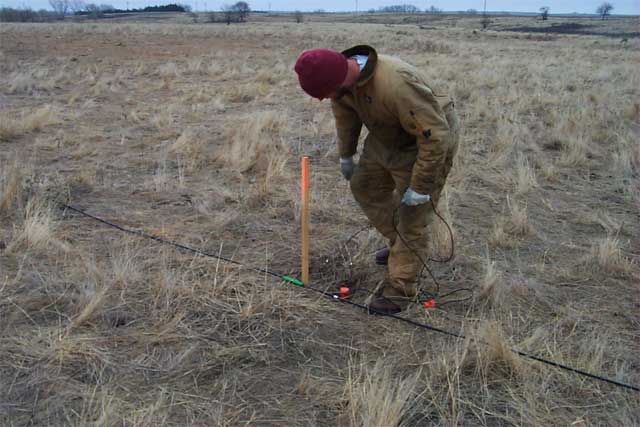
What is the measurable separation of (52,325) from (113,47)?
2056cm

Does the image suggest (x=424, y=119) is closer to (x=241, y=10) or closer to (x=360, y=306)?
(x=360, y=306)

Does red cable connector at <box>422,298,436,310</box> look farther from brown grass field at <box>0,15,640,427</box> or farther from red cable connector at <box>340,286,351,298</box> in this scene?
red cable connector at <box>340,286,351,298</box>

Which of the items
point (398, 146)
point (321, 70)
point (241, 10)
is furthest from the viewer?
point (241, 10)

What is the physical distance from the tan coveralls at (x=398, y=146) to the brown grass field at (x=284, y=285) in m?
0.37

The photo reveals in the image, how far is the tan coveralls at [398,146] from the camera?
2732 mm

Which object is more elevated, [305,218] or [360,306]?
[305,218]

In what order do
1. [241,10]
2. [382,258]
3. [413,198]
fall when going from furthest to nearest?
[241,10] → [382,258] → [413,198]

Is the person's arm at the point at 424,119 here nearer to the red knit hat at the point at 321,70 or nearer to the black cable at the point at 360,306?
the red knit hat at the point at 321,70

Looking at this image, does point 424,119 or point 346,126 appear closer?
point 424,119

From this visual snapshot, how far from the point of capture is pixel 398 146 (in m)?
3.16

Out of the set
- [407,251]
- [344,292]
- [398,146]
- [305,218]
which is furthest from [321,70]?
[344,292]

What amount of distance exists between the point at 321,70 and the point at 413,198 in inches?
32.8

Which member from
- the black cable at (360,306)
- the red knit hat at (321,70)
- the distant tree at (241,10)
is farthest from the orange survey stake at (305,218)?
the distant tree at (241,10)

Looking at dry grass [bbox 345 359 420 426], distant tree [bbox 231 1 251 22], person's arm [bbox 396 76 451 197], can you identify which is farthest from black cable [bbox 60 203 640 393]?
distant tree [bbox 231 1 251 22]
